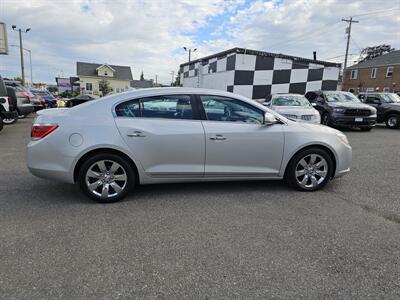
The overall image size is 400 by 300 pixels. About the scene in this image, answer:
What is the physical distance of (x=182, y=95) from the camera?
3.64 m

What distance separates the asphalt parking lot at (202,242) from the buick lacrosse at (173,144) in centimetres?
32

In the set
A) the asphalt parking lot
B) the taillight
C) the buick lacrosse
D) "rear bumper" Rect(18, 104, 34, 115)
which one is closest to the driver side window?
the buick lacrosse

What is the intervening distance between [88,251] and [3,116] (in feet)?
27.1

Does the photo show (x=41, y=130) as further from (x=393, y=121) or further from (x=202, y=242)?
(x=393, y=121)

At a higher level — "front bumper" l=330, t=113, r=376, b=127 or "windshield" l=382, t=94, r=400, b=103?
"windshield" l=382, t=94, r=400, b=103

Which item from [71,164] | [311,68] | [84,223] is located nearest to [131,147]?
[71,164]

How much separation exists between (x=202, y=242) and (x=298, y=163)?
6.40ft

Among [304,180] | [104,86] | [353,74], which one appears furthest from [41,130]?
[104,86]

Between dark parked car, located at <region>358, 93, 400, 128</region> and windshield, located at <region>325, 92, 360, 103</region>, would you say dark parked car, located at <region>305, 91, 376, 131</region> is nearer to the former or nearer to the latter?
windshield, located at <region>325, 92, 360, 103</region>

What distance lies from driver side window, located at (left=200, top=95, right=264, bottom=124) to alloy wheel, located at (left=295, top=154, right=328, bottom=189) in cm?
86

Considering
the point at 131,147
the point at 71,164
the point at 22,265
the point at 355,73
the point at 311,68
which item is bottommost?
the point at 22,265

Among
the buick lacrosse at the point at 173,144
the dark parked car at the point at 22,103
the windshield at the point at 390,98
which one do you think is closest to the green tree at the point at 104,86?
the dark parked car at the point at 22,103

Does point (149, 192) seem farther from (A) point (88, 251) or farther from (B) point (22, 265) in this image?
(B) point (22, 265)

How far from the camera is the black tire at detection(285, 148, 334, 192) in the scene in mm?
3844
